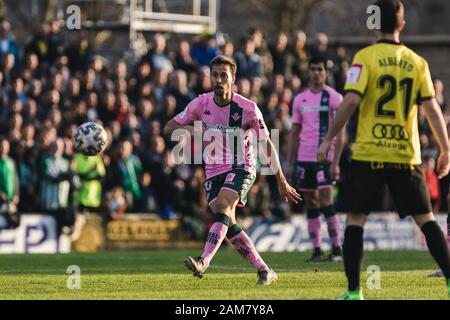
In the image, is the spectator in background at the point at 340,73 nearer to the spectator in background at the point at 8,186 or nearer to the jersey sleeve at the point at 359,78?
the spectator in background at the point at 8,186

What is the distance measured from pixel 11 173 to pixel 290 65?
764 centimetres

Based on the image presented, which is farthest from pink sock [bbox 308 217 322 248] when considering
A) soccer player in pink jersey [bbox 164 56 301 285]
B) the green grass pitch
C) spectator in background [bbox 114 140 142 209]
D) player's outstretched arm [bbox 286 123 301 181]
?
spectator in background [bbox 114 140 142 209]

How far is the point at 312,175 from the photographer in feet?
56.3

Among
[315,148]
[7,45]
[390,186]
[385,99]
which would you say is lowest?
[390,186]

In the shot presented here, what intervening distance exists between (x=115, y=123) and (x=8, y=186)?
2604mm

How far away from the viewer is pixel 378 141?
10.4 m

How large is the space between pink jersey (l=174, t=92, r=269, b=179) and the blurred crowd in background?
859cm

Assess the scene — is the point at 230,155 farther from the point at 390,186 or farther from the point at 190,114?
the point at 390,186

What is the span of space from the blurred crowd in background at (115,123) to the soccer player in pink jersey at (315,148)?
18.5 feet

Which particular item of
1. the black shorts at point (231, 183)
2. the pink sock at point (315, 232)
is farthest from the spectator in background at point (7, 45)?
the black shorts at point (231, 183)

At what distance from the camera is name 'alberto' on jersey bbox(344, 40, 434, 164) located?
10.4 metres

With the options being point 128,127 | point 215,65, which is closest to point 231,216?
point 215,65

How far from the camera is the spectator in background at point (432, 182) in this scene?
25183mm

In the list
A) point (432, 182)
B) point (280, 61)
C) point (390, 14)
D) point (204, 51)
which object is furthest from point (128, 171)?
point (390, 14)
